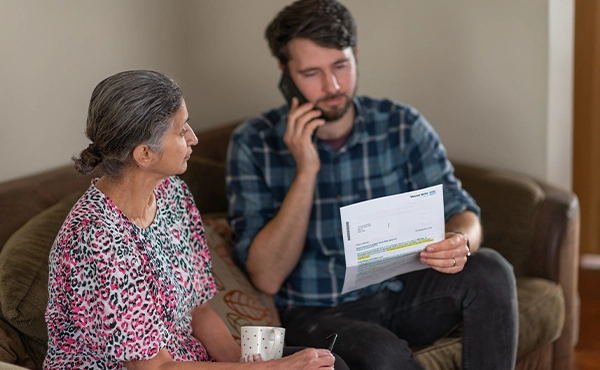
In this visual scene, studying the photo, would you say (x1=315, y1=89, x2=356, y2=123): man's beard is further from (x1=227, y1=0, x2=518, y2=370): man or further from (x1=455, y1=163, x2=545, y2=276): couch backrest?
(x1=455, y1=163, x2=545, y2=276): couch backrest

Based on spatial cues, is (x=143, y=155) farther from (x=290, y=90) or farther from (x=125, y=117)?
(x=290, y=90)

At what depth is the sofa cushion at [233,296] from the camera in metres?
1.79

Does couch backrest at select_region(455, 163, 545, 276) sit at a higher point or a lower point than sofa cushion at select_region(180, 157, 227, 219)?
lower

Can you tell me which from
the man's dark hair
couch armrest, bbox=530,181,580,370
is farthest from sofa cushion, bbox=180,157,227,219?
couch armrest, bbox=530,181,580,370

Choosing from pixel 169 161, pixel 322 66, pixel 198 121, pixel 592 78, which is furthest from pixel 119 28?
pixel 592 78

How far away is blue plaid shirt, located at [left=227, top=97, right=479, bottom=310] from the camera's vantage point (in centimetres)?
197

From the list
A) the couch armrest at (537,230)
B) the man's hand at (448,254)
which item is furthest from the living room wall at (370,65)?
the man's hand at (448,254)

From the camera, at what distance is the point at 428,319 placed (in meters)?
1.86

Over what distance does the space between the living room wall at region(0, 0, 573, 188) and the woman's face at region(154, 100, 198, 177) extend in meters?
0.72

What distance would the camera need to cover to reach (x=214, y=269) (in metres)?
1.87

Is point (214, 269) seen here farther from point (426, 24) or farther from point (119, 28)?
point (426, 24)

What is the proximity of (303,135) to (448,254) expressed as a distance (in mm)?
480

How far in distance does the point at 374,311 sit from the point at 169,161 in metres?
0.75

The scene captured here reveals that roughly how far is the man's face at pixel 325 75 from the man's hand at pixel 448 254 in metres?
0.45
